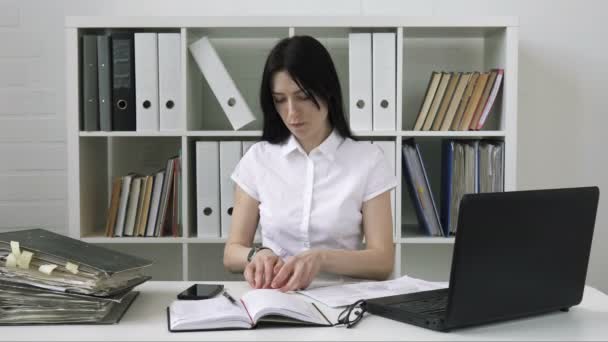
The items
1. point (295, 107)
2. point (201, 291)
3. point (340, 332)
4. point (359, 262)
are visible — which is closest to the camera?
point (340, 332)

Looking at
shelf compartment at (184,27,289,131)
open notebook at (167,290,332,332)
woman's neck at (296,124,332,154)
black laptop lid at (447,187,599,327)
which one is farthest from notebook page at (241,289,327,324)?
Answer: shelf compartment at (184,27,289,131)

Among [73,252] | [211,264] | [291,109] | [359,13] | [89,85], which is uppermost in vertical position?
[359,13]

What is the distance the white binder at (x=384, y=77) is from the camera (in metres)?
2.44

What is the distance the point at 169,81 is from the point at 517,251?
5.24ft

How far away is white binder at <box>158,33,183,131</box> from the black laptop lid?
153 cm

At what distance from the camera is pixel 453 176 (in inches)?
98.3

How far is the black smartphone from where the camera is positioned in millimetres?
1351

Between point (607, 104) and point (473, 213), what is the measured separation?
6.32 ft

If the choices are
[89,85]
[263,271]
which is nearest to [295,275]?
[263,271]

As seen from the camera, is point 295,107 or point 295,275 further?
point 295,107

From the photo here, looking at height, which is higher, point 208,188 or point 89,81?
point 89,81

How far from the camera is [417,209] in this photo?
256cm

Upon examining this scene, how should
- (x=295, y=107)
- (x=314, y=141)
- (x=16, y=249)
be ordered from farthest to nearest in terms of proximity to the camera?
(x=314, y=141)
(x=295, y=107)
(x=16, y=249)

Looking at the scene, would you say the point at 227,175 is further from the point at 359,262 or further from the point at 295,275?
the point at 295,275
